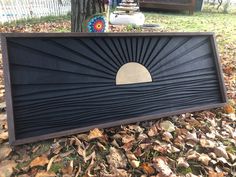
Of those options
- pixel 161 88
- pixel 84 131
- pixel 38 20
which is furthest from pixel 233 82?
pixel 38 20

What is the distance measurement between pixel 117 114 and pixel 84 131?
311mm

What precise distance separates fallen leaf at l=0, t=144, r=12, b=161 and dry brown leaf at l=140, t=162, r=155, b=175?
0.95 metres

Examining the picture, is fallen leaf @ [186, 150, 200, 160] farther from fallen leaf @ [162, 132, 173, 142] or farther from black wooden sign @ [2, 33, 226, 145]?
black wooden sign @ [2, 33, 226, 145]

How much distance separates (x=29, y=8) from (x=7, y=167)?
26.1 feet

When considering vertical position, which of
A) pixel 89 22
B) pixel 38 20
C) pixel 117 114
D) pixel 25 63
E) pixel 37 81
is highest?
pixel 38 20

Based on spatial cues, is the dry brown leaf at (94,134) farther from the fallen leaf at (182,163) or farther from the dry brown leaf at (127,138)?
the fallen leaf at (182,163)

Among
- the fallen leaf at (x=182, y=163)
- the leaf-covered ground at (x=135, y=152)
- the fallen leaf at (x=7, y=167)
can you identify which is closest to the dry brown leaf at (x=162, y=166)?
the leaf-covered ground at (x=135, y=152)

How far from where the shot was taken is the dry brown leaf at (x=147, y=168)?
5.35 feet

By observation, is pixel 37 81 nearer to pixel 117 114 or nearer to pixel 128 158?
pixel 117 114

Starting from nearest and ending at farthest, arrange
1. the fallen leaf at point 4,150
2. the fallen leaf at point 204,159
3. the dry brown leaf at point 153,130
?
the fallen leaf at point 4,150 → the fallen leaf at point 204,159 → the dry brown leaf at point 153,130

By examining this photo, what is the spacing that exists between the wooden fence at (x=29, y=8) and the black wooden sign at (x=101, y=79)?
22.0ft

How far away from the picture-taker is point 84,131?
70.9 inches

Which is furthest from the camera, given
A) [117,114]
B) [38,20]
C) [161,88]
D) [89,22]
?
[38,20]

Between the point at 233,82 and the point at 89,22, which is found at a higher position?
the point at 89,22
